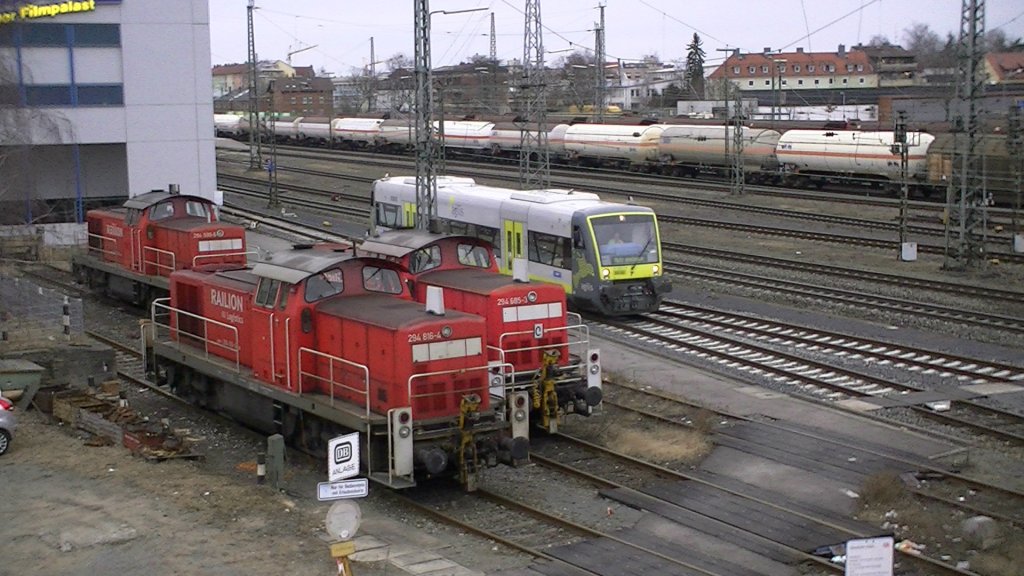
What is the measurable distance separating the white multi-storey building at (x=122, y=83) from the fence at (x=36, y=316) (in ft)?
32.7

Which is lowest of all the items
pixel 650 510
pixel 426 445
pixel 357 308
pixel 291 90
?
pixel 650 510

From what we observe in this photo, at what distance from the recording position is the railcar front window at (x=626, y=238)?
81.1ft

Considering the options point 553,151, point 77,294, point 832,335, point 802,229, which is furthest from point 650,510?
point 553,151

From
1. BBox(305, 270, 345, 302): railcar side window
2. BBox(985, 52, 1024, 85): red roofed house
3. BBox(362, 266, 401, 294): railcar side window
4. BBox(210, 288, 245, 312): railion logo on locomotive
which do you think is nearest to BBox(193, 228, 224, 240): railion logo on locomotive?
BBox(210, 288, 245, 312): railion logo on locomotive

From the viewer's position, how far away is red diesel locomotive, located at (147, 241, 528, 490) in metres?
14.0

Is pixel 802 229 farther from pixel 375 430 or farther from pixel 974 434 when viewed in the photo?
pixel 375 430

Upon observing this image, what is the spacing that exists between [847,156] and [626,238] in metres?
25.0

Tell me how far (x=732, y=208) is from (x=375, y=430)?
110 ft

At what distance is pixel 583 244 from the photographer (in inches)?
976

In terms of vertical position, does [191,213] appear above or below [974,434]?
above

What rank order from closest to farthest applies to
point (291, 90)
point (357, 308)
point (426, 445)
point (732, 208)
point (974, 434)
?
point (426, 445)
point (357, 308)
point (974, 434)
point (732, 208)
point (291, 90)

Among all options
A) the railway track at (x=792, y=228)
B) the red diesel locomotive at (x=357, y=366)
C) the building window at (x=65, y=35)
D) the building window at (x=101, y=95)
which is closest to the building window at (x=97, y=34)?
the building window at (x=65, y=35)

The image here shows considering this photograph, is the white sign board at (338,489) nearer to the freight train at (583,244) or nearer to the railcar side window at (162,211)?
the freight train at (583,244)

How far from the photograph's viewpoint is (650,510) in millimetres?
13984
